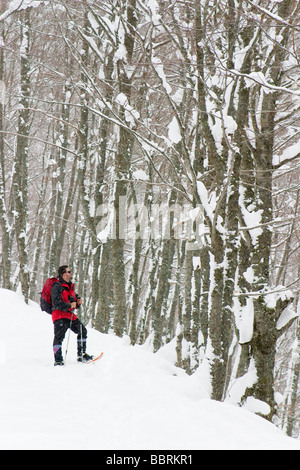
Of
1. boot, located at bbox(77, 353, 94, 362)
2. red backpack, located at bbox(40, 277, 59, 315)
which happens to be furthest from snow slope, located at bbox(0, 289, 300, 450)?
red backpack, located at bbox(40, 277, 59, 315)

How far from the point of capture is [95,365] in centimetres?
647

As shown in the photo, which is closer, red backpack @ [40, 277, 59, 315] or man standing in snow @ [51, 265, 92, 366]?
man standing in snow @ [51, 265, 92, 366]

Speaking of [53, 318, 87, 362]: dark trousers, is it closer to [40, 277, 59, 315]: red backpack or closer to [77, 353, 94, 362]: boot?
[77, 353, 94, 362]: boot

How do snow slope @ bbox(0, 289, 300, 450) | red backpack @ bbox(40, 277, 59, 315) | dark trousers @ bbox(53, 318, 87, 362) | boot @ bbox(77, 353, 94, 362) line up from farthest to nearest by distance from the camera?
boot @ bbox(77, 353, 94, 362) → red backpack @ bbox(40, 277, 59, 315) → dark trousers @ bbox(53, 318, 87, 362) → snow slope @ bbox(0, 289, 300, 450)

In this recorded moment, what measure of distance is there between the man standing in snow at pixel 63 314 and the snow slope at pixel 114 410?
0.79ft

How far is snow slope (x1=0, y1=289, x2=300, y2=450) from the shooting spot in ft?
11.6

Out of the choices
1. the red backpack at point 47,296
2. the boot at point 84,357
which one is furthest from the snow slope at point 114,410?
the red backpack at point 47,296

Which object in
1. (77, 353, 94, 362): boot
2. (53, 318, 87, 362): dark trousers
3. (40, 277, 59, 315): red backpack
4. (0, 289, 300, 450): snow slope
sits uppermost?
(40, 277, 59, 315): red backpack

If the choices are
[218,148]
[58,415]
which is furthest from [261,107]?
[58,415]

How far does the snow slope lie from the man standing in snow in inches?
9.5

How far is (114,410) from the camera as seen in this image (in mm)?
4414

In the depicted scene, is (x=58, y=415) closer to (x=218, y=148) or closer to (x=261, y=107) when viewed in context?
(x=218, y=148)

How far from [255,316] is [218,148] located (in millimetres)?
2459

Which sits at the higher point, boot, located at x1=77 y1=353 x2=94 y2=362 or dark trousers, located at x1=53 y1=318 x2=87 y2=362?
dark trousers, located at x1=53 y1=318 x2=87 y2=362
